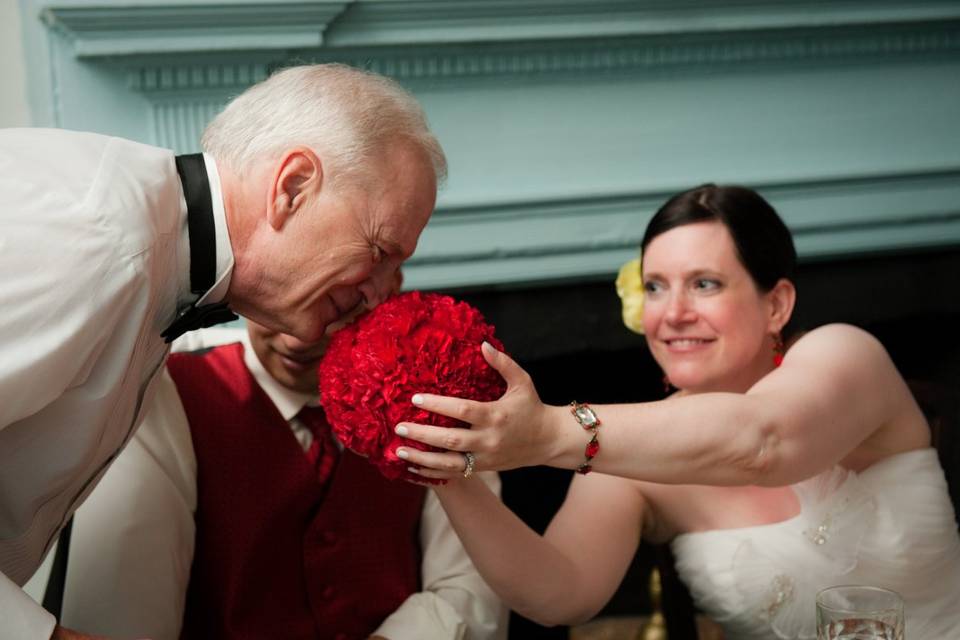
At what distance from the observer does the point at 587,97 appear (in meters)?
3.03

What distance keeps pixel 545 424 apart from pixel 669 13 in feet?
6.12

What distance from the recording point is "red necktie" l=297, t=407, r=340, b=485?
1.92 meters

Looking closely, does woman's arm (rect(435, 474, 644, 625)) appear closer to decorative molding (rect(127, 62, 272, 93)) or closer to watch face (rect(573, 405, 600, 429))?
watch face (rect(573, 405, 600, 429))

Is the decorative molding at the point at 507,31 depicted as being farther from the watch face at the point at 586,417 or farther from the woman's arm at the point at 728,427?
the watch face at the point at 586,417

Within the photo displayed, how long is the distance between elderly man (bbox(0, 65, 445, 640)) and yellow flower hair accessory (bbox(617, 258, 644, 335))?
79cm

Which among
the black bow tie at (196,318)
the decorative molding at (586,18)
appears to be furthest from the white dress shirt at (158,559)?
the decorative molding at (586,18)

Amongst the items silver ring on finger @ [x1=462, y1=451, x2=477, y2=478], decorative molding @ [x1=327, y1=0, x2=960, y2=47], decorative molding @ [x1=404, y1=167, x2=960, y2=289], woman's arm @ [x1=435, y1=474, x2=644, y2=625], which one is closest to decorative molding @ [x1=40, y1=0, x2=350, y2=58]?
decorative molding @ [x1=327, y1=0, x2=960, y2=47]

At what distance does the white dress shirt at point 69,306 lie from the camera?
1.20 meters

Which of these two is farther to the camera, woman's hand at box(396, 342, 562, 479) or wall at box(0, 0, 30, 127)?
wall at box(0, 0, 30, 127)

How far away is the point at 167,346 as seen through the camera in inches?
61.8

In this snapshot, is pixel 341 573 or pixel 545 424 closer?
pixel 545 424

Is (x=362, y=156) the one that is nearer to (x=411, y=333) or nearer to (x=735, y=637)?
(x=411, y=333)

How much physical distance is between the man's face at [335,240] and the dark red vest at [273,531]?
412 mm

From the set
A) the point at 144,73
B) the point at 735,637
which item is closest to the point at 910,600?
the point at 735,637
